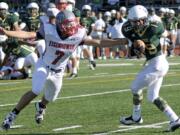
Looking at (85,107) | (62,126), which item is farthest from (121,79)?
(62,126)

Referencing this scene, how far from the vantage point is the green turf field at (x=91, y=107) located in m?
8.40

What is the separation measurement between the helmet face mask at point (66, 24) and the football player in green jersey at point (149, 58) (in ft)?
2.16

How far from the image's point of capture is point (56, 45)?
832 centimetres

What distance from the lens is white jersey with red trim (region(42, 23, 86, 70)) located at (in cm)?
830

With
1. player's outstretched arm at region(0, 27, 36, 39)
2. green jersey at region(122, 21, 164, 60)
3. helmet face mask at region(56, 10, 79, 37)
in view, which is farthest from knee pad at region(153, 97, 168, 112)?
player's outstretched arm at region(0, 27, 36, 39)

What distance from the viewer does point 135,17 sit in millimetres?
8070

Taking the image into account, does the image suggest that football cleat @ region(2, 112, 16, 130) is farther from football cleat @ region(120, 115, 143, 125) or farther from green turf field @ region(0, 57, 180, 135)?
football cleat @ region(120, 115, 143, 125)

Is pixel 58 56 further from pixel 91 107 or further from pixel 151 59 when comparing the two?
pixel 91 107

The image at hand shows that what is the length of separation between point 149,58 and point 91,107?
2338mm

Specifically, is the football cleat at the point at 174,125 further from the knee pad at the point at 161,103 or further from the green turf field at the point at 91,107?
the knee pad at the point at 161,103

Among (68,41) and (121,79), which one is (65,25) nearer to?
(68,41)

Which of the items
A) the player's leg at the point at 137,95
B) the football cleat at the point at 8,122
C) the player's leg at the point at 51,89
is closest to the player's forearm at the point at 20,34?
the player's leg at the point at 51,89

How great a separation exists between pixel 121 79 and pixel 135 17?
7621 millimetres

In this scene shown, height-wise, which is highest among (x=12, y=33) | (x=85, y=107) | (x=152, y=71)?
(x=12, y=33)
